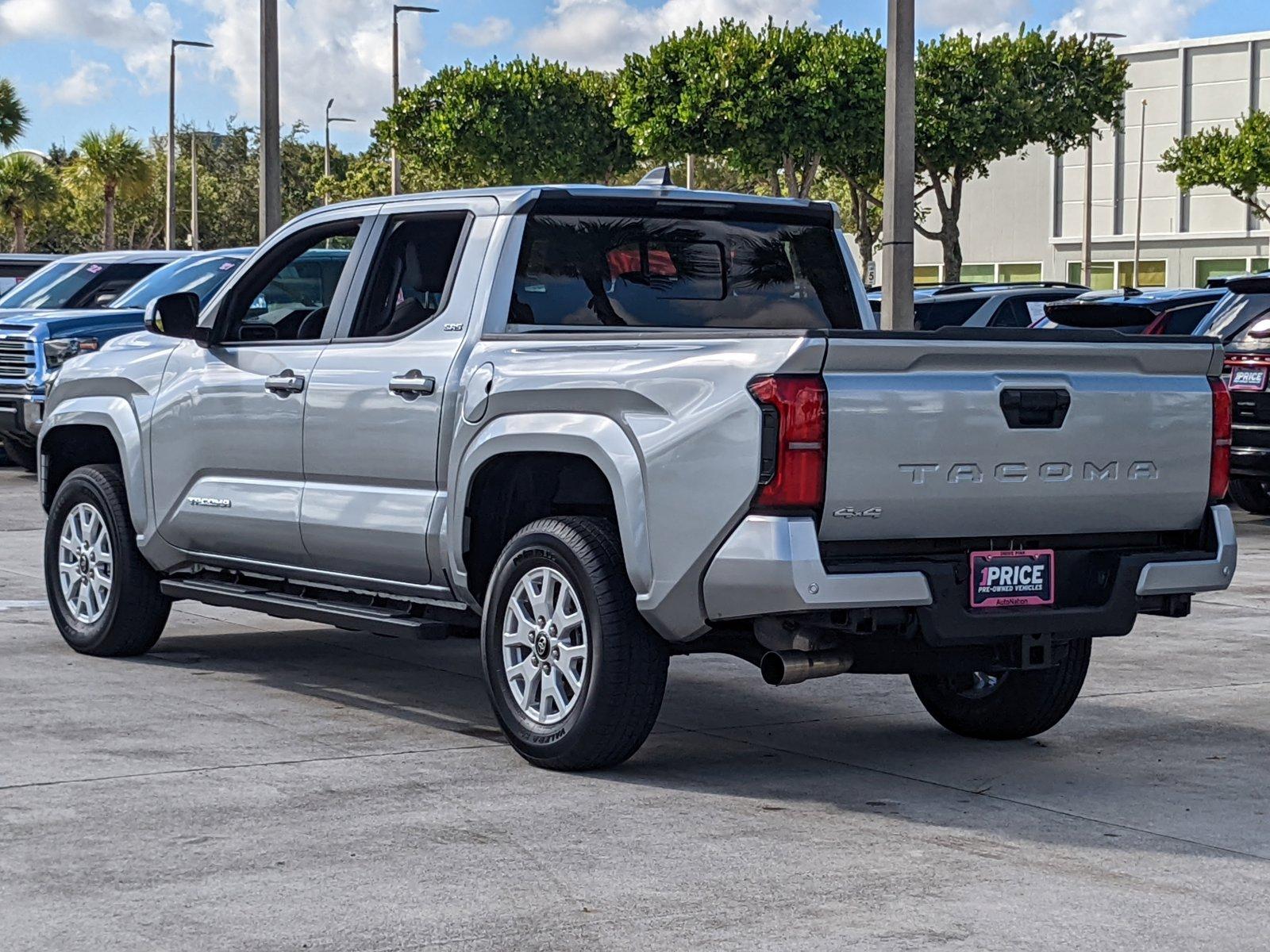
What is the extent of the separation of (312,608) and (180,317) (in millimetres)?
1543

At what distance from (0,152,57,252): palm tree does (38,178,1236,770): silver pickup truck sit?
61556mm

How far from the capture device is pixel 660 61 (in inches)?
1618

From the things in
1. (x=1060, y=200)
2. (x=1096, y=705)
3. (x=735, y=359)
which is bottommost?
(x=1096, y=705)

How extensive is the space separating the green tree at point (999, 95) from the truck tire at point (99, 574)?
31.9m

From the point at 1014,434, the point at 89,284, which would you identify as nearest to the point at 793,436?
the point at 1014,434

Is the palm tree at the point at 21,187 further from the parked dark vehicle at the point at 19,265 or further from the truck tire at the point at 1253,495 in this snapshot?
the truck tire at the point at 1253,495

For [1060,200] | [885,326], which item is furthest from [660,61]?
[1060,200]

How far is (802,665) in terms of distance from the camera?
6434mm

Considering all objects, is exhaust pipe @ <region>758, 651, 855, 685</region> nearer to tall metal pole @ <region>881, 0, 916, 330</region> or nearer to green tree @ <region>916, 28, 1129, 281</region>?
tall metal pole @ <region>881, 0, 916, 330</region>

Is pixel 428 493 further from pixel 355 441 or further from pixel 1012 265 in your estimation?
pixel 1012 265

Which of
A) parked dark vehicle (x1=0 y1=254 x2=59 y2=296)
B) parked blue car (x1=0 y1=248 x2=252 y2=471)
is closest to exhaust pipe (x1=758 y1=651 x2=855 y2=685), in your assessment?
parked blue car (x1=0 y1=248 x2=252 y2=471)

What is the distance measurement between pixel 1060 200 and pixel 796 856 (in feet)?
221

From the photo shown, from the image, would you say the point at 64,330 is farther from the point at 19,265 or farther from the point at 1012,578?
the point at 1012,578

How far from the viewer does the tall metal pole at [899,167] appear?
53.1ft
